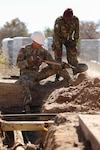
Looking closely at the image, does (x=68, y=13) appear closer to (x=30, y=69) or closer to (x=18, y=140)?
(x=30, y=69)

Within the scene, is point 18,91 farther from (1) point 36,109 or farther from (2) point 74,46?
(2) point 74,46

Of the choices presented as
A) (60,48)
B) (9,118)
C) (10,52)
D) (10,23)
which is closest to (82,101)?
(9,118)

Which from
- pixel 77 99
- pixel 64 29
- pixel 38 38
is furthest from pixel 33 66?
pixel 77 99

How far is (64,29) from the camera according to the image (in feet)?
33.4

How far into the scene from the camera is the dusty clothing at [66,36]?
10.1m

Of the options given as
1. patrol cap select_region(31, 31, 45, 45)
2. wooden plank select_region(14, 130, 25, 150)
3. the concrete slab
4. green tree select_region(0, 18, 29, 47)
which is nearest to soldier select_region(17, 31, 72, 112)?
patrol cap select_region(31, 31, 45, 45)

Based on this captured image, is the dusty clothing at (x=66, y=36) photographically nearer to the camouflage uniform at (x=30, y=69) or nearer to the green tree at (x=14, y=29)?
the camouflage uniform at (x=30, y=69)

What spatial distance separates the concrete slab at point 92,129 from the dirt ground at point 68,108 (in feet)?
0.22

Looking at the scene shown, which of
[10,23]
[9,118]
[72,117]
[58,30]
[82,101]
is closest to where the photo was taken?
[72,117]

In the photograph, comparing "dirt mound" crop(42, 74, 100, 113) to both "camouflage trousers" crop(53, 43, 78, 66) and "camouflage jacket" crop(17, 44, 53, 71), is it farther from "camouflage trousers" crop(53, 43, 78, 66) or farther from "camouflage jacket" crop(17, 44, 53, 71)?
"camouflage trousers" crop(53, 43, 78, 66)

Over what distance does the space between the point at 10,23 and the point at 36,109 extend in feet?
110

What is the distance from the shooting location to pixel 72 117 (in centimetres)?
501

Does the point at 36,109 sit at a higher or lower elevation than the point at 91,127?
lower

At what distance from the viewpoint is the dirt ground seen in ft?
13.0
